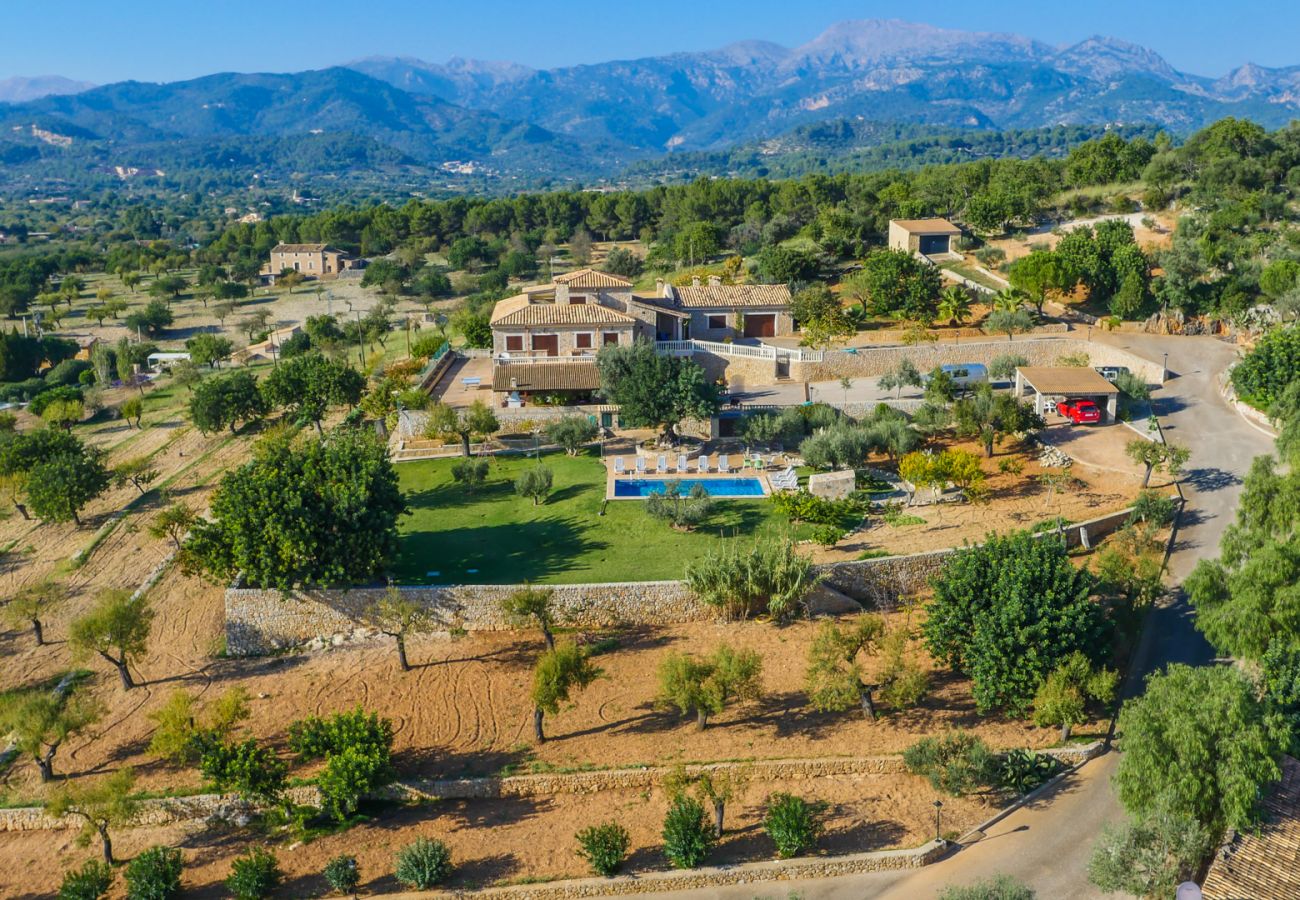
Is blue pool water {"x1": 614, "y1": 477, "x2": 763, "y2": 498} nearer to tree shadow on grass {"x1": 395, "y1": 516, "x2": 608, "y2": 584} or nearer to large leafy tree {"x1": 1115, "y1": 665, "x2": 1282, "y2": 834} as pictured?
tree shadow on grass {"x1": 395, "y1": 516, "x2": 608, "y2": 584}

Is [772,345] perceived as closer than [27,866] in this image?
No

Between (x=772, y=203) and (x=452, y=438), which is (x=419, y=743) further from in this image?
(x=772, y=203)

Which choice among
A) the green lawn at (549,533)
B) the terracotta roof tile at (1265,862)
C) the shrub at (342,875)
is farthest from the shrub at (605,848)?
the terracotta roof tile at (1265,862)

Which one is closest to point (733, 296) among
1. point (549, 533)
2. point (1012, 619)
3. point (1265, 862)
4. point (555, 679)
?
point (549, 533)

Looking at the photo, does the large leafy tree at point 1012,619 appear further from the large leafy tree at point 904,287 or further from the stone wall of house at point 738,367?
the large leafy tree at point 904,287

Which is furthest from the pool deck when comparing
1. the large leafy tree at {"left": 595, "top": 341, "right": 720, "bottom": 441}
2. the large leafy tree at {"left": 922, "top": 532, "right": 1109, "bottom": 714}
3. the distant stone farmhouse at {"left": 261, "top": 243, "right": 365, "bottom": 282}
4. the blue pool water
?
the distant stone farmhouse at {"left": 261, "top": 243, "right": 365, "bottom": 282}

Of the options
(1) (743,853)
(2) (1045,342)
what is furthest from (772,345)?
(1) (743,853)

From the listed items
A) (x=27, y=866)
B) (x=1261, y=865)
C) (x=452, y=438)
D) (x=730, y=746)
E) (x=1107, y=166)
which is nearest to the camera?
(x=1261, y=865)
